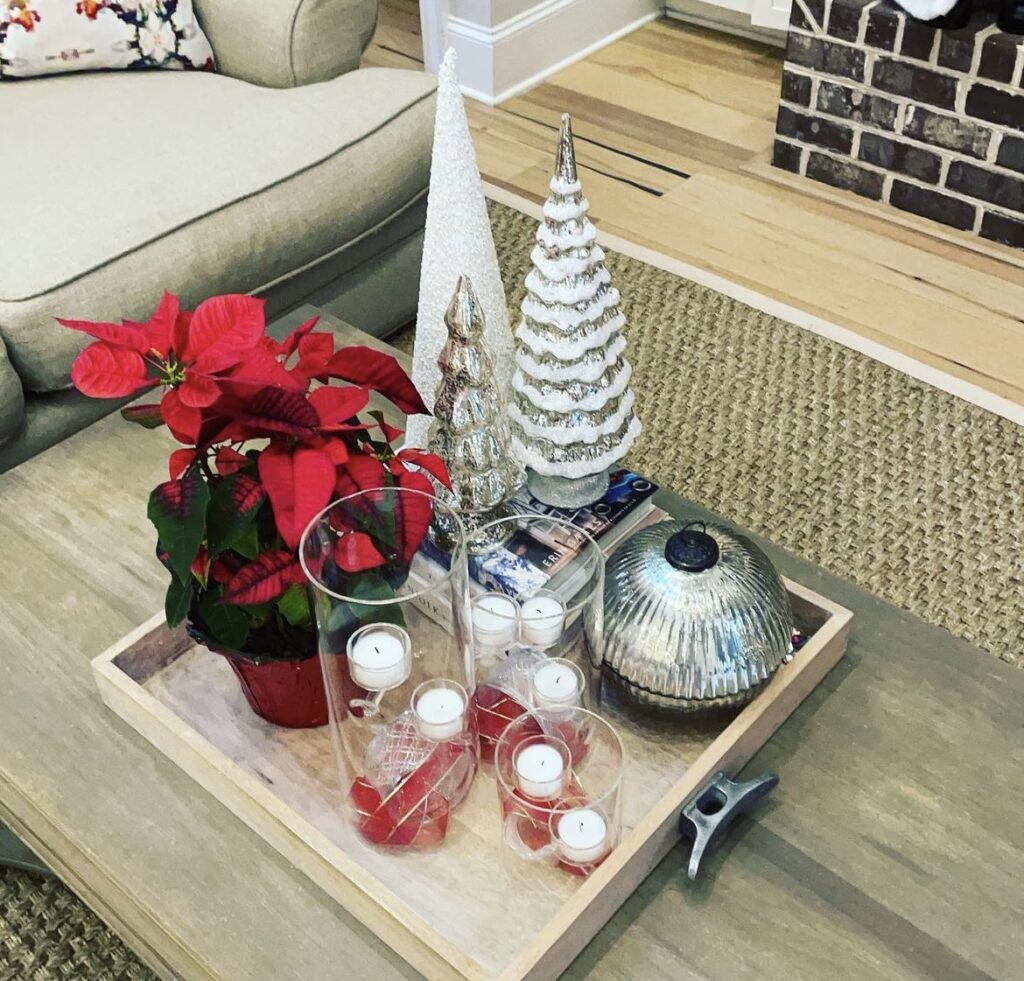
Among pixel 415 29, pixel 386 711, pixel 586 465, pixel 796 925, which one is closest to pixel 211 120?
pixel 586 465

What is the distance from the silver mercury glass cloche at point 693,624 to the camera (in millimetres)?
812

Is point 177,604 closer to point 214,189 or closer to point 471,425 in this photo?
point 471,425

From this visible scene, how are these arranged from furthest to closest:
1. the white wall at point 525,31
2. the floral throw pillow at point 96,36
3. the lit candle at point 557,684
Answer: the white wall at point 525,31, the floral throw pillow at point 96,36, the lit candle at point 557,684

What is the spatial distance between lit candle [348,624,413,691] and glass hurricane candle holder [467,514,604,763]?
66 millimetres

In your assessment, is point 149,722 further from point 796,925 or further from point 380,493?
point 796,925

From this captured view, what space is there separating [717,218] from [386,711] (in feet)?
5.52

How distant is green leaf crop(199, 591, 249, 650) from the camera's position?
81 centimetres

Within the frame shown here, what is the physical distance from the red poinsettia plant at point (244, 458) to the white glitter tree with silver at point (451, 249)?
12 cm

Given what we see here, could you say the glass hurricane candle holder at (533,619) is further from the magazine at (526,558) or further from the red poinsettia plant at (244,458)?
the red poinsettia plant at (244,458)

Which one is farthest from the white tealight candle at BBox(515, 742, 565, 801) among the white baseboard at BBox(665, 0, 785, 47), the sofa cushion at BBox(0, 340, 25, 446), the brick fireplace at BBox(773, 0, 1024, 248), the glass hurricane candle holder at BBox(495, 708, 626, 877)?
the white baseboard at BBox(665, 0, 785, 47)

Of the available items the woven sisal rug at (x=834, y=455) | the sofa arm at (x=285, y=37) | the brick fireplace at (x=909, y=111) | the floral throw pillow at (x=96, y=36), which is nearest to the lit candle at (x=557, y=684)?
the woven sisal rug at (x=834, y=455)

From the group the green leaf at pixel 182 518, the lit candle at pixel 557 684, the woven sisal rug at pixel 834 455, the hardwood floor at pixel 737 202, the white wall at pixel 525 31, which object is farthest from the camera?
the white wall at pixel 525 31

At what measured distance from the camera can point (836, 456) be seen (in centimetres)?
171

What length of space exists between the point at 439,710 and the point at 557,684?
91mm
